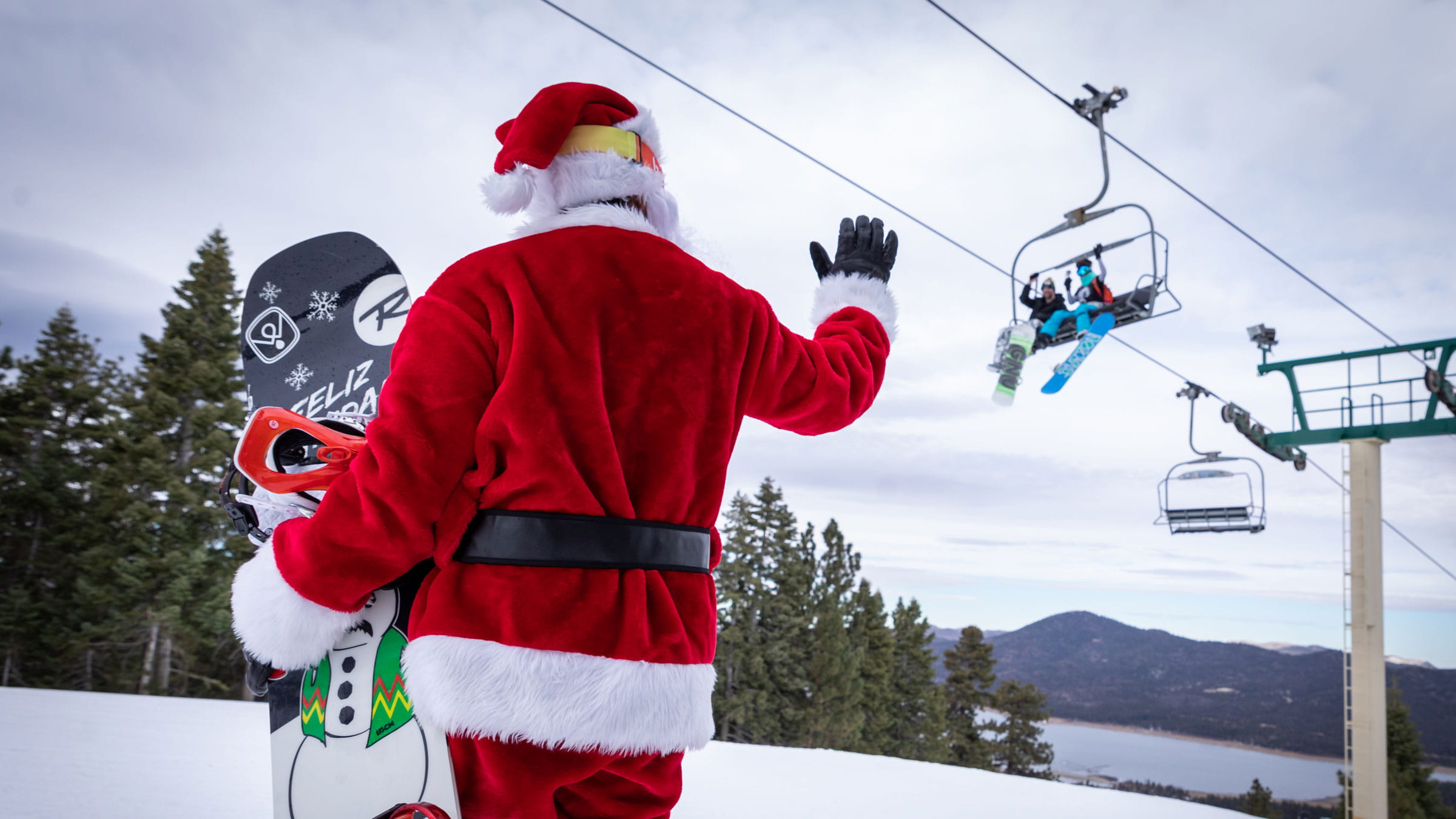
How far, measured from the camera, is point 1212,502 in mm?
8305

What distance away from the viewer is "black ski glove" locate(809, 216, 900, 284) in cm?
167

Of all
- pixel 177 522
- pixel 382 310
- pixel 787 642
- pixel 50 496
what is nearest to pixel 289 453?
pixel 382 310

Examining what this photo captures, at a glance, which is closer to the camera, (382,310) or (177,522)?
(382,310)

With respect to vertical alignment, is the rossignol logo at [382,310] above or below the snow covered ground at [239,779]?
above

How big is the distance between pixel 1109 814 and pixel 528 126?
4.11 m

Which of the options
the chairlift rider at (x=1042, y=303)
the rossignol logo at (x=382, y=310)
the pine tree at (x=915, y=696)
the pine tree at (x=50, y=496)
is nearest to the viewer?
the rossignol logo at (x=382, y=310)

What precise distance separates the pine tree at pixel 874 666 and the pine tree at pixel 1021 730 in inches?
360

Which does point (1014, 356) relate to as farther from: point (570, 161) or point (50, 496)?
point (50, 496)

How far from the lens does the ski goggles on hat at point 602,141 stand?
3.91ft

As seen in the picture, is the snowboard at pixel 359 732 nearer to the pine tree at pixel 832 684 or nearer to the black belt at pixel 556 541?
the black belt at pixel 556 541

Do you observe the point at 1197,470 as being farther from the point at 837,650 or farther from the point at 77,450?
the point at 77,450

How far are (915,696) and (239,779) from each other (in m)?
29.4

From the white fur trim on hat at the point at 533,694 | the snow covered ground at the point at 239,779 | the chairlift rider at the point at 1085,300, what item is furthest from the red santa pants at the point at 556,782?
the chairlift rider at the point at 1085,300

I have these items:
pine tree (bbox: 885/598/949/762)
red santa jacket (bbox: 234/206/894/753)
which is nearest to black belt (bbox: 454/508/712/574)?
red santa jacket (bbox: 234/206/894/753)
